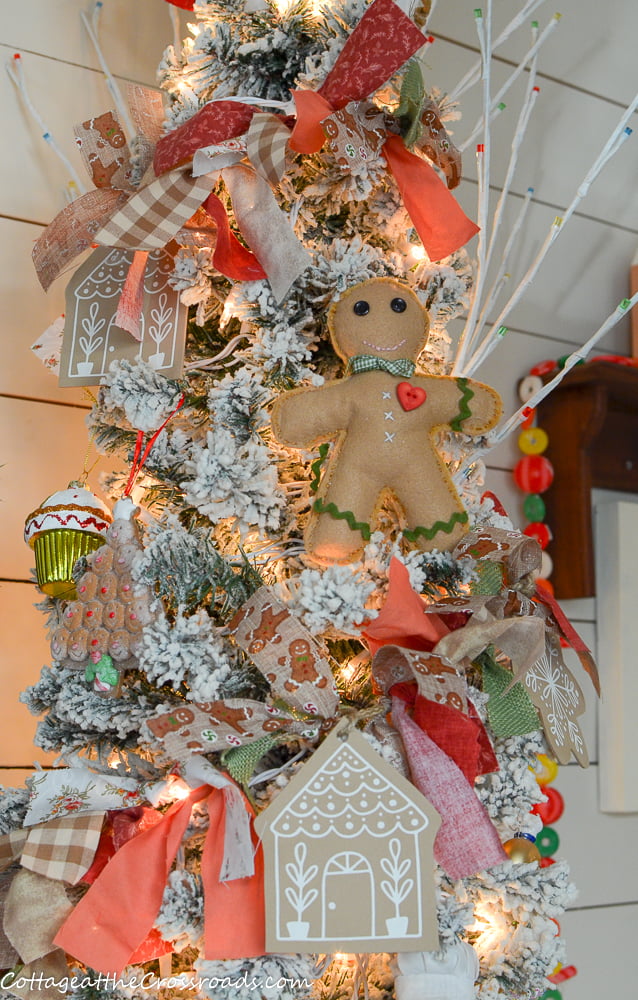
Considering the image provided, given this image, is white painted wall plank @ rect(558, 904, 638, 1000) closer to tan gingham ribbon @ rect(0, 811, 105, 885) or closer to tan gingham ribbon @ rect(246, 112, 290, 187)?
tan gingham ribbon @ rect(0, 811, 105, 885)

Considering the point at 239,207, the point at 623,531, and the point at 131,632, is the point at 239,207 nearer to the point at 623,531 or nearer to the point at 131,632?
the point at 131,632

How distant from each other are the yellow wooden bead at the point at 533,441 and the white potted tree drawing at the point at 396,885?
722mm

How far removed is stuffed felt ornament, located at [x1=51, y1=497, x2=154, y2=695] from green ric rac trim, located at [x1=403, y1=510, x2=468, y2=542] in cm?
20

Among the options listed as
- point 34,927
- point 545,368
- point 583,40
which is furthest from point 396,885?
point 583,40

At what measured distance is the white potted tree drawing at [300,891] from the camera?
0.54m

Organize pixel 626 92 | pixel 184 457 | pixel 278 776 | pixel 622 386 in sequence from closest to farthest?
pixel 278 776 → pixel 184 457 → pixel 622 386 → pixel 626 92

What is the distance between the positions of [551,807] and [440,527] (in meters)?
0.59

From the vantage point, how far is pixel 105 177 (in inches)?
29.2

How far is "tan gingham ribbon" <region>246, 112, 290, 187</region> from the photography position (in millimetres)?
672

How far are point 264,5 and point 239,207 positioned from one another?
0.18 metres

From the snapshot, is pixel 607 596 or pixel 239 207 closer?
pixel 239 207

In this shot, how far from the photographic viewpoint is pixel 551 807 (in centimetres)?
109

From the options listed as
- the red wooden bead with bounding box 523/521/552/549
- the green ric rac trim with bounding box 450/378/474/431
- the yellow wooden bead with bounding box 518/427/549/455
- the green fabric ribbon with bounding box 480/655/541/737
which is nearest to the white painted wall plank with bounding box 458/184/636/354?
the yellow wooden bead with bounding box 518/427/549/455

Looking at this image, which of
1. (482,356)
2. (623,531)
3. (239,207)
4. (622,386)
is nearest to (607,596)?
(623,531)
